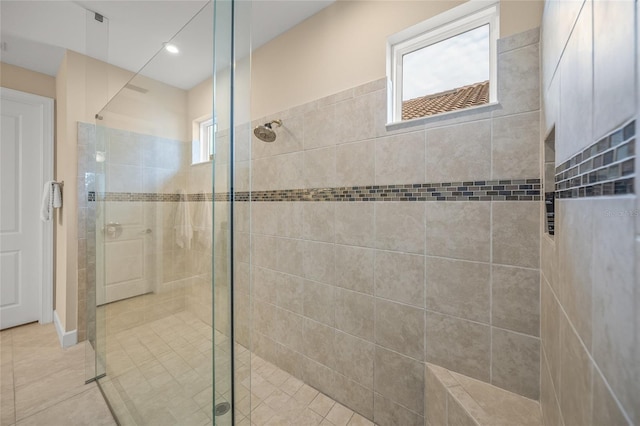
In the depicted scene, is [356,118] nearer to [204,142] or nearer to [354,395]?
[204,142]

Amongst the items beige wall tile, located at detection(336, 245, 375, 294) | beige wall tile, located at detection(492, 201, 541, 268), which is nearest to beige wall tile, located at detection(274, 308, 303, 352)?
beige wall tile, located at detection(336, 245, 375, 294)

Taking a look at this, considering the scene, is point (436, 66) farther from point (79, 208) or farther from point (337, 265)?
point (79, 208)

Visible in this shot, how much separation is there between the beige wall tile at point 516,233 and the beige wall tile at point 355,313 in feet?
2.26

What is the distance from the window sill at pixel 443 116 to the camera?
111 centimetres

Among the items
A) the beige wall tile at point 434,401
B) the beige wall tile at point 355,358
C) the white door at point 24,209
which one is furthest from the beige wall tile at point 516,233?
the white door at point 24,209

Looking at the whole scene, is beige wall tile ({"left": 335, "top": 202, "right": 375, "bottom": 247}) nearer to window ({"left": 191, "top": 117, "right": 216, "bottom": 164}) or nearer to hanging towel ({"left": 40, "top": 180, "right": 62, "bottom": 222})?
window ({"left": 191, "top": 117, "right": 216, "bottom": 164})

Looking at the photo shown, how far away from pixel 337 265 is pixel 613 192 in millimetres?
1293

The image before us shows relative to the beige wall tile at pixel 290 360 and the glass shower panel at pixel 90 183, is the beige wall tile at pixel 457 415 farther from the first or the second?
the glass shower panel at pixel 90 183

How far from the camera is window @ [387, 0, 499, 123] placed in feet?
4.00

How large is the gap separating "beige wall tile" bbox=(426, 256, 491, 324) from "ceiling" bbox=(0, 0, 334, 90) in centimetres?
155

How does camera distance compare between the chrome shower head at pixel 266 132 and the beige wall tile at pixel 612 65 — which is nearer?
the beige wall tile at pixel 612 65

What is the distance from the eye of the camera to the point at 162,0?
1641 millimetres

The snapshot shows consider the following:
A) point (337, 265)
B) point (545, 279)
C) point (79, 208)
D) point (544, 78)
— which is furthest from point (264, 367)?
point (544, 78)

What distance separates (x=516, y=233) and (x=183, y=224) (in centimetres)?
165
